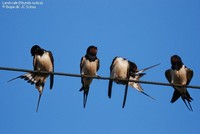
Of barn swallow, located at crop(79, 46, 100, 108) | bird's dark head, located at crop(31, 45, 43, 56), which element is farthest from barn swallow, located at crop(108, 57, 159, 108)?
bird's dark head, located at crop(31, 45, 43, 56)

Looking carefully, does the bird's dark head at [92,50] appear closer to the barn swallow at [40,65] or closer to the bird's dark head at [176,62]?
the barn swallow at [40,65]

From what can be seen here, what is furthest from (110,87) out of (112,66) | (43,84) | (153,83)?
(153,83)

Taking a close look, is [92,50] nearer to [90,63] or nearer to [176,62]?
[90,63]

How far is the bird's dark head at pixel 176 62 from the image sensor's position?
8594mm

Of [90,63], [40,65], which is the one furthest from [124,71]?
[40,65]

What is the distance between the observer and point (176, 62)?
8602 millimetres

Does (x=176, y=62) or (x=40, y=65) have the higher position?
(x=176, y=62)

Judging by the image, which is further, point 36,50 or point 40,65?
point 36,50

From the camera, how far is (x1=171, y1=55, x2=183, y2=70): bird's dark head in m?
8.59

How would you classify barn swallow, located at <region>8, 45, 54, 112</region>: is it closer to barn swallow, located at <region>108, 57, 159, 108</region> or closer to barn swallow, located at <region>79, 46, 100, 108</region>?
barn swallow, located at <region>79, 46, 100, 108</region>

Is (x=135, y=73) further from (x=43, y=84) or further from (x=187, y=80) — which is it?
(x=43, y=84)

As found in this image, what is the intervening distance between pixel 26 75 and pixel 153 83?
2.92m

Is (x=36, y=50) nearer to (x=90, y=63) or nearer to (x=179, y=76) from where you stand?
(x=90, y=63)

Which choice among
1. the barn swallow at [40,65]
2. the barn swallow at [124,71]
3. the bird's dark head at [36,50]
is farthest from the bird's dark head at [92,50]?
the bird's dark head at [36,50]
